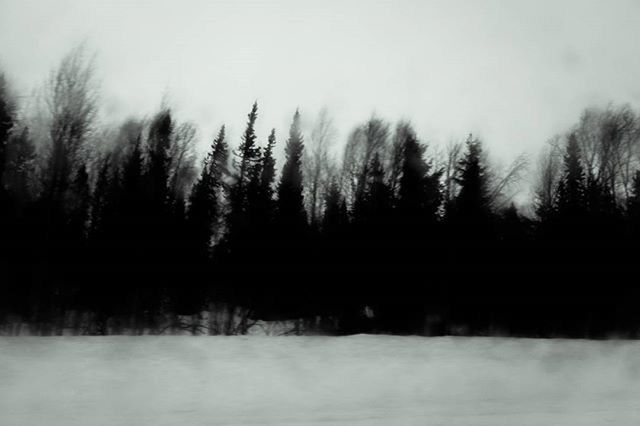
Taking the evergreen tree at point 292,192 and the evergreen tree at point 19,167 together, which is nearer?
the evergreen tree at point 19,167

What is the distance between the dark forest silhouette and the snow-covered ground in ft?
23.0

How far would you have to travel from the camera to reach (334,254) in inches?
738

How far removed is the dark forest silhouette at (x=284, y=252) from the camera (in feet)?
52.3

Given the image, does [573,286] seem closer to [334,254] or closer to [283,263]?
[334,254]

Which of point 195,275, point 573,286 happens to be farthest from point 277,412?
point 573,286

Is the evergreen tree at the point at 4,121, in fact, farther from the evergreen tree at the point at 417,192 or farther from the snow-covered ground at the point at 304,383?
the evergreen tree at the point at 417,192

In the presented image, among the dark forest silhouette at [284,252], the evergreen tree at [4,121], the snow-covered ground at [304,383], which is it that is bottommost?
the snow-covered ground at [304,383]

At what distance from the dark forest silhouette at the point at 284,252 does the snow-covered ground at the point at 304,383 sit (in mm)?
7007

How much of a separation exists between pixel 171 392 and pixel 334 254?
12778 mm

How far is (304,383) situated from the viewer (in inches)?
286

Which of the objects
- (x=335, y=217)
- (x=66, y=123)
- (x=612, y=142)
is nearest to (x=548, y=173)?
(x=612, y=142)

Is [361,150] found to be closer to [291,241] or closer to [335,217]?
[335,217]

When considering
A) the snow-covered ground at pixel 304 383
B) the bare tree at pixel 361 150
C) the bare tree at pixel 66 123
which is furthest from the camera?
the bare tree at pixel 361 150

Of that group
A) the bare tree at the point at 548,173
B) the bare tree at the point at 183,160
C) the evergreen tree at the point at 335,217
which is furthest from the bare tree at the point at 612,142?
the bare tree at the point at 183,160
